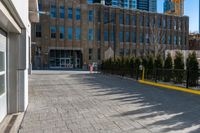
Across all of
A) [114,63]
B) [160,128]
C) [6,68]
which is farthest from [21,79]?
[114,63]

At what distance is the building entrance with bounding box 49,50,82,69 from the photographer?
5203 centimetres

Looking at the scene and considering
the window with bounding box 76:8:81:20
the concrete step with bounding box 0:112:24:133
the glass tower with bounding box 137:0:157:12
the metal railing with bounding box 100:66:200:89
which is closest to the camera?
the concrete step with bounding box 0:112:24:133

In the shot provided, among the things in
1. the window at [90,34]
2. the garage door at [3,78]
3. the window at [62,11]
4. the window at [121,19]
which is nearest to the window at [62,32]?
the window at [62,11]

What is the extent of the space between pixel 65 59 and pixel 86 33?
720cm

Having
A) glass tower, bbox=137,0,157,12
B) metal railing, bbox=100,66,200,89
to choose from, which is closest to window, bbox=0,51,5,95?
metal railing, bbox=100,66,200,89

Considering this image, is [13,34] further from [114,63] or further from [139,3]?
[139,3]

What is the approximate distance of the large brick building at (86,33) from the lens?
164 ft

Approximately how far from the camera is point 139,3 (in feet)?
293

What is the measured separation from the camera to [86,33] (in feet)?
174

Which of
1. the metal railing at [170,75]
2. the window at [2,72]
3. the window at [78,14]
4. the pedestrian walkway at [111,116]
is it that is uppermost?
the window at [78,14]

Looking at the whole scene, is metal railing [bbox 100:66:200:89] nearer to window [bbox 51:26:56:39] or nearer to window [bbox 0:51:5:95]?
window [bbox 0:51:5:95]

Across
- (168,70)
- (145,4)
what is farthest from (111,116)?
(145,4)

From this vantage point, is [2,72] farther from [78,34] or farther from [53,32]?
[78,34]

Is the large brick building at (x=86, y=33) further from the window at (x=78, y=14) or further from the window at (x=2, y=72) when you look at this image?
the window at (x=2, y=72)
